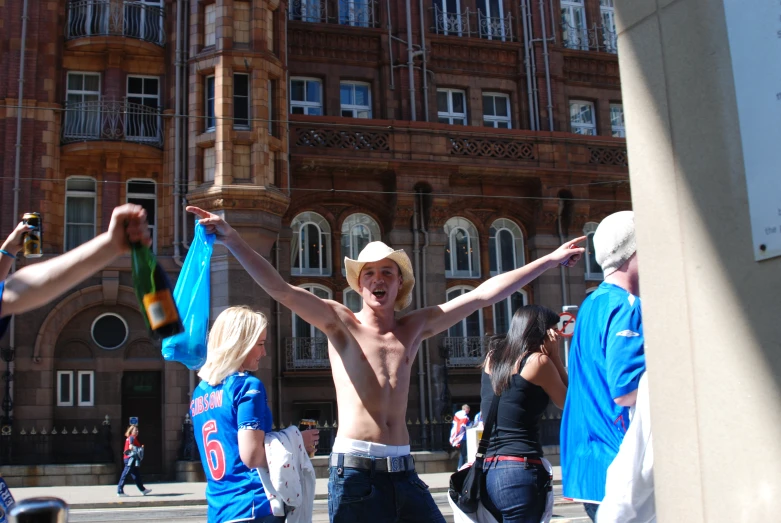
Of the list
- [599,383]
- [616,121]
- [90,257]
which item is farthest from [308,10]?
[90,257]

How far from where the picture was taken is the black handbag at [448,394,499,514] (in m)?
5.24

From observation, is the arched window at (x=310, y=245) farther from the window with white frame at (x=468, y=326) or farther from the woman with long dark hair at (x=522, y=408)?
the woman with long dark hair at (x=522, y=408)

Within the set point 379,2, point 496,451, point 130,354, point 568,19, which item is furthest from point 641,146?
point 568,19

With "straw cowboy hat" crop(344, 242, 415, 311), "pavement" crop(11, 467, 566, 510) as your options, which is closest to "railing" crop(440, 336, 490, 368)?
"pavement" crop(11, 467, 566, 510)

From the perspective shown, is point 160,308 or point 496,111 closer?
point 160,308

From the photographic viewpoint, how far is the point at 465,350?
2697cm

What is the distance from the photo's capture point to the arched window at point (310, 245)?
26641 millimetres

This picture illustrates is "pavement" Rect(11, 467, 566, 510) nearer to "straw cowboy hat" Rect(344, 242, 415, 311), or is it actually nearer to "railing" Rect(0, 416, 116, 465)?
"railing" Rect(0, 416, 116, 465)

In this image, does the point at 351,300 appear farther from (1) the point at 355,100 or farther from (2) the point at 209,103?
(2) the point at 209,103

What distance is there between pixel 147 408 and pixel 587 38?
19.2m

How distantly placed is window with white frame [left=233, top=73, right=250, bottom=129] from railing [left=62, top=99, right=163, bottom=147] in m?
2.37

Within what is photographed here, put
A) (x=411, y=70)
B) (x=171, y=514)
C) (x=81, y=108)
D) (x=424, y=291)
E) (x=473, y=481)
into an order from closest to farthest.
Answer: (x=473, y=481) → (x=171, y=514) → (x=81, y=108) → (x=424, y=291) → (x=411, y=70)

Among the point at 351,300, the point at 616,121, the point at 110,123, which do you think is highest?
the point at 616,121

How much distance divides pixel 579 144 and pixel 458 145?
415 centimetres
